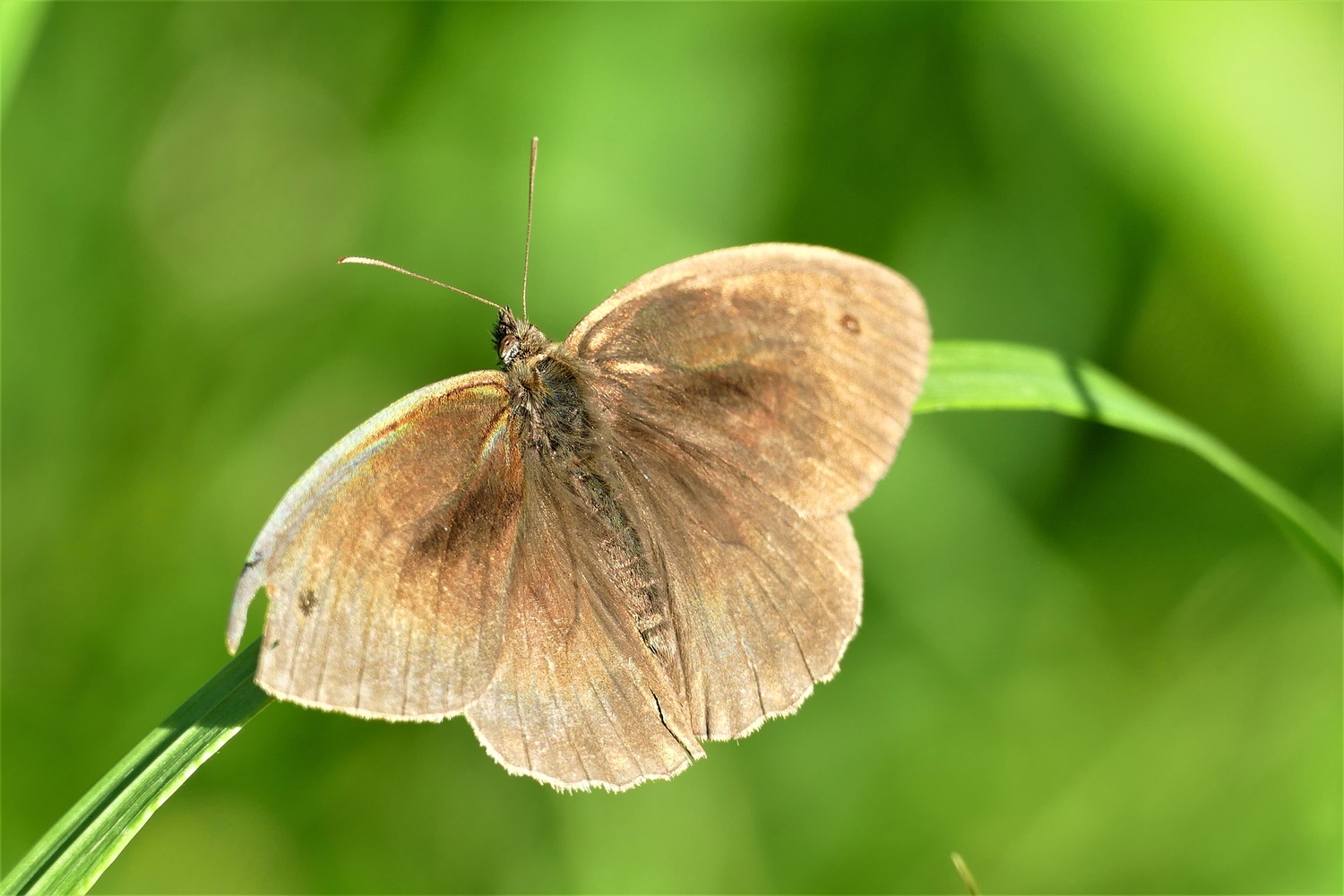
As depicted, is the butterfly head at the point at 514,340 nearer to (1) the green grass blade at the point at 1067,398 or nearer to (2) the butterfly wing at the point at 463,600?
(2) the butterfly wing at the point at 463,600

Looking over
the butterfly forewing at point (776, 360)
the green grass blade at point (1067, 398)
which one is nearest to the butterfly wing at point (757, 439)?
the butterfly forewing at point (776, 360)

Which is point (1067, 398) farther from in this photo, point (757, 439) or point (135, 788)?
point (135, 788)

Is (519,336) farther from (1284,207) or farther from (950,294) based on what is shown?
(1284,207)

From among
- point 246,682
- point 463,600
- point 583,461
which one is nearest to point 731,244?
point 583,461

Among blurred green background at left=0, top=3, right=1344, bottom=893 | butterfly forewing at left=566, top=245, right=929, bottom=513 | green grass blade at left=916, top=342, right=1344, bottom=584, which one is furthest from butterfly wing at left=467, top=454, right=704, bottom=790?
blurred green background at left=0, top=3, right=1344, bottom=893

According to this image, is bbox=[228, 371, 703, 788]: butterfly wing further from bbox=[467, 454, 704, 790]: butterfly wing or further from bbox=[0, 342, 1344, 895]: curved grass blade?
bbox=[0, 342, 1344, 895]: curved grass blade

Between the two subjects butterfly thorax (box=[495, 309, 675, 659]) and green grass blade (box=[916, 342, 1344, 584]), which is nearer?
butterfly thorax (box=[495, 309, 675, 659])
